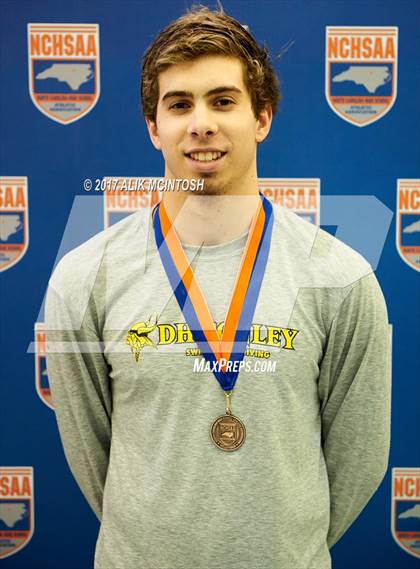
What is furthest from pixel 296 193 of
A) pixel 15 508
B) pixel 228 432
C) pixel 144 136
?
pixel 15 508

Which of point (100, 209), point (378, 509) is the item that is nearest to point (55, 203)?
point (100, 209)

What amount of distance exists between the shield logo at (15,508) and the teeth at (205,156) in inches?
48.7

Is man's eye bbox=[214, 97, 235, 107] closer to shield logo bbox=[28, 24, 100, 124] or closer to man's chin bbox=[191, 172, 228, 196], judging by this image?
man's chin bbox=[191, 172, 228, 196]

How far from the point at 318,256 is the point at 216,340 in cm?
24

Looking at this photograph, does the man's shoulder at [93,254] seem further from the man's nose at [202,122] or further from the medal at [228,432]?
the medal at [228,432]

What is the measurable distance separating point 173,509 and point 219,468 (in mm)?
111

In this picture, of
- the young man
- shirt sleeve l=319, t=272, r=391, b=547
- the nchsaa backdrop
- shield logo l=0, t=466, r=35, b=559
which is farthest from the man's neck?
shield logo l=0, t=466, r=35, b=559

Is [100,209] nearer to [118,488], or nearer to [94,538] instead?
[118,488]

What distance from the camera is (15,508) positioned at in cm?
188

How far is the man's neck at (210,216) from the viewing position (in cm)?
111

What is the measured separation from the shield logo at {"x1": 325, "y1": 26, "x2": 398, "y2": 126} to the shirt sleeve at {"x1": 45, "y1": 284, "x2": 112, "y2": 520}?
3.45ft

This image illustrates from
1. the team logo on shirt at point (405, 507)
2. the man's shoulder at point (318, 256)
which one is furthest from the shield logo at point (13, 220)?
the team logo on shirt at point (405, 507)

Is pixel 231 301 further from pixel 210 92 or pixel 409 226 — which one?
pixel 409 226

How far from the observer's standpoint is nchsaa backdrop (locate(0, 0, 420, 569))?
173cm
